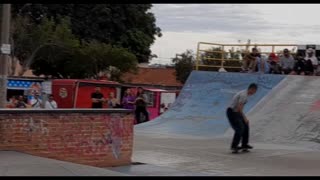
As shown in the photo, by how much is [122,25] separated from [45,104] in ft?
103

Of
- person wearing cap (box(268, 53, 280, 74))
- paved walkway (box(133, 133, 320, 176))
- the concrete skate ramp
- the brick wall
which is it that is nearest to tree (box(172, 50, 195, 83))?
person wearing cap (box(268, 53, 280, 74))

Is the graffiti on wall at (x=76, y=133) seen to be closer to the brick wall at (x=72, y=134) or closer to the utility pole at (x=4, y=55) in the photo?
the brick wall at (x=72, y=134)

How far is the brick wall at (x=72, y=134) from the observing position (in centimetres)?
916

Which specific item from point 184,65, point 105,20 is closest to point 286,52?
point 105,20

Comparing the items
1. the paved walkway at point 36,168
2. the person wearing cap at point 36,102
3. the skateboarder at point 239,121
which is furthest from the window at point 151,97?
the paved walkway at point 36,168

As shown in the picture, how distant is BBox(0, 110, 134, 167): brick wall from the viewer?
9164 millimetres

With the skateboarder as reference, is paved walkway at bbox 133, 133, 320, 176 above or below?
below

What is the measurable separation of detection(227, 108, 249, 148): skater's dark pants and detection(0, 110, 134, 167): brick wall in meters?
2.72

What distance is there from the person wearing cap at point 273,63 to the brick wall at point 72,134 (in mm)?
11780

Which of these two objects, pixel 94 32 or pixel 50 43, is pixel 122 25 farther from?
pixel 50 43

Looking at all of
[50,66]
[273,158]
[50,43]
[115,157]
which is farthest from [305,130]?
[50,66]

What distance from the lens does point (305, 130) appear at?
14.9 m

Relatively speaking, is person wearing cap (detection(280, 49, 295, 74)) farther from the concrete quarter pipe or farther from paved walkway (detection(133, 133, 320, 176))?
paved walkway (detection(133, 133, 320, 176))

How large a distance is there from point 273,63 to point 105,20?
2799cm
